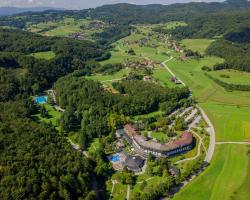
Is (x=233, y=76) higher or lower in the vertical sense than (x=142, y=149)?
higher

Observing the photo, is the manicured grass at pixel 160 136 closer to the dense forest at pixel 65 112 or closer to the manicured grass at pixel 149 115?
the dense forest at pixel 65 112

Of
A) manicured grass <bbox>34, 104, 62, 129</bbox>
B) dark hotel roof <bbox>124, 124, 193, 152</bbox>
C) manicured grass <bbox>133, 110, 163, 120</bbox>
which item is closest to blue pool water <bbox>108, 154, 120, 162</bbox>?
dark hotel roof <bbox>124, 124, 193, 152</bbox>

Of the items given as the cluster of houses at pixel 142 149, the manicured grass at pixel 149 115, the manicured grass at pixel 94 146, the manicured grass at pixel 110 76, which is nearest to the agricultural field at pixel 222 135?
the cluster of houses at pixel 142 149

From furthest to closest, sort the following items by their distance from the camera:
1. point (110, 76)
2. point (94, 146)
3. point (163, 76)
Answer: point (110, 76) → point (163, 76) → point (94, 146)

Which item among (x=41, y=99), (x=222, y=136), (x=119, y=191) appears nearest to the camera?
(x=119, y=191)

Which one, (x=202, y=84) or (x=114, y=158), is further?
(x=202, y=84)

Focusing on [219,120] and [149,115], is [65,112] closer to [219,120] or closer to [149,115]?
[149,115]

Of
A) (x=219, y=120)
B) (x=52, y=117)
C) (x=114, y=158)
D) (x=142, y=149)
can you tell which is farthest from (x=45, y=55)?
(x=142, y=149)
